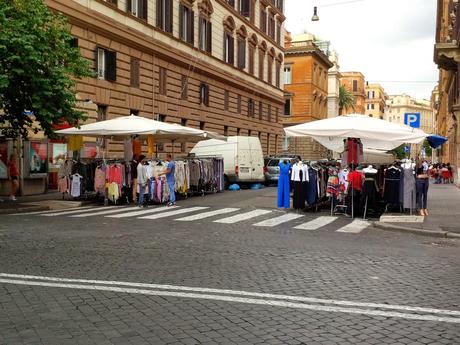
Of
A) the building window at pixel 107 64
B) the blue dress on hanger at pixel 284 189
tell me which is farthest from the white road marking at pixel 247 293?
the building window at pixel 107 64

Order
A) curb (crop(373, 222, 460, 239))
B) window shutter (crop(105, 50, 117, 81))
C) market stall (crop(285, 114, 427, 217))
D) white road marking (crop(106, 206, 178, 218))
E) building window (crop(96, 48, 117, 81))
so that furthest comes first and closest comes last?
window shutter (crop(105, 50, 117, 81)) < building window (crop(96, 48, 117, 81)) < white road marking (crop(106, 206, 178, 218)) < market stall (crop(285, 114, 427, 217)) < curb (crop(373, 222, 460, 239))

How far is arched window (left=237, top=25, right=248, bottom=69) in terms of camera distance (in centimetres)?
4284

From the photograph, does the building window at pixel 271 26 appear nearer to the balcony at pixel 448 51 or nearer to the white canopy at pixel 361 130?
the balcony at pixel 448 51

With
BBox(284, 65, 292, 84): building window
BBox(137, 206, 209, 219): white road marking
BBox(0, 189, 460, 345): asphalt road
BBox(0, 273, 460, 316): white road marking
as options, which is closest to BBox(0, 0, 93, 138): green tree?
BBox(137, 206, 209, 219): white road marking

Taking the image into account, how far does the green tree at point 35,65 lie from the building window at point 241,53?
87.0 ft

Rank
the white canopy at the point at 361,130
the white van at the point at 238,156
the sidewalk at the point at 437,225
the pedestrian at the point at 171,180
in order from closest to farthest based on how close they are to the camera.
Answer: the sidewalk at the point at 437,225, the white canopy at the point at 361,130, the pedestrian at the point at 171,180, the white van at the point at 238,156

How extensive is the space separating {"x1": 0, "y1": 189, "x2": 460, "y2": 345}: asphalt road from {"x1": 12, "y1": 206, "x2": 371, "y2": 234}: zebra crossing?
103 cm

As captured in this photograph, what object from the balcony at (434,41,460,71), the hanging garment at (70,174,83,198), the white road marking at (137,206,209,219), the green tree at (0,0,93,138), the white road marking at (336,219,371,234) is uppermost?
the balcony at (434,41,460,71)

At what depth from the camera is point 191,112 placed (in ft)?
114

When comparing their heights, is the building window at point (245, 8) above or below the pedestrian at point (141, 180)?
above

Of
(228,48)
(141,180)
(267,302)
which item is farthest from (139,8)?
(267,302)

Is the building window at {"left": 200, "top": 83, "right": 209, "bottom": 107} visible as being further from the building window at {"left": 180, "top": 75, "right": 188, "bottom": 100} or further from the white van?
the white van

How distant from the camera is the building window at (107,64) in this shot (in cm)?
2622

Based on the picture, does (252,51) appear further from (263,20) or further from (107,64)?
(107,64)
